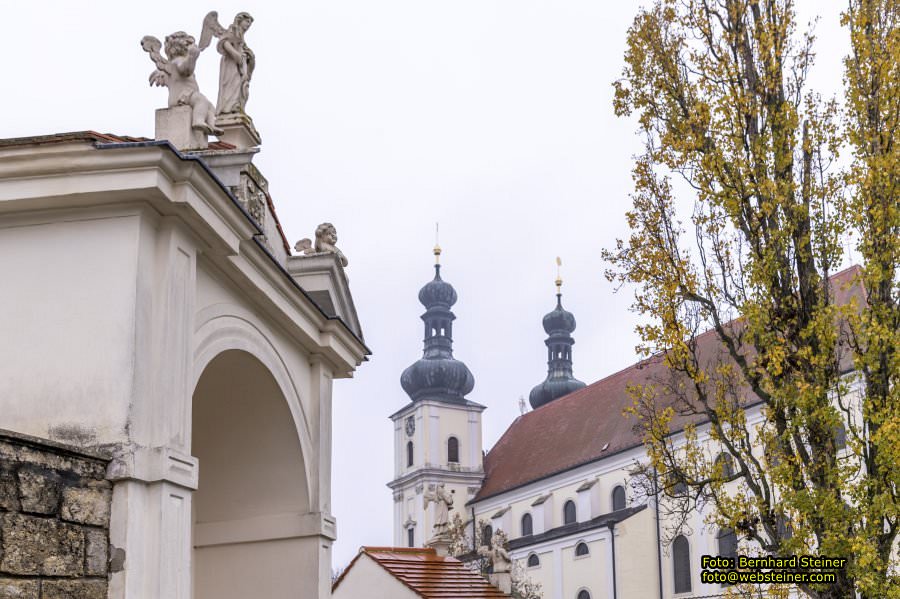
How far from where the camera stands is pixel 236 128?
859 cm

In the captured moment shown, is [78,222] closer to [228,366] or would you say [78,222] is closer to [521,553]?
[228,366]

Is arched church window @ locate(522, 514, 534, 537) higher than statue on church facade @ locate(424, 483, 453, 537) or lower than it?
higher

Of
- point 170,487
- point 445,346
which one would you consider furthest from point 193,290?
point 445,346

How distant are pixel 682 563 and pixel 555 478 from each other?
10.8 meters

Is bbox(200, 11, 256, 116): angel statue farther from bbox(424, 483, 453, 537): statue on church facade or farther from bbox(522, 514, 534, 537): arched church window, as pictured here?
bbox(522, 514, 534, 537): arched church window

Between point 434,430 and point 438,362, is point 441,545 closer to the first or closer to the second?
point 434,430

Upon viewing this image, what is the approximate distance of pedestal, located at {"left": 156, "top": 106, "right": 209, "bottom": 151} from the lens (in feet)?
23.3

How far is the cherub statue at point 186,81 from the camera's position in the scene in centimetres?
710

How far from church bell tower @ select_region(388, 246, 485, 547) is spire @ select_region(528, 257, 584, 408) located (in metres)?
5.33

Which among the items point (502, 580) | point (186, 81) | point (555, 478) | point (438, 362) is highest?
point (438, 362)

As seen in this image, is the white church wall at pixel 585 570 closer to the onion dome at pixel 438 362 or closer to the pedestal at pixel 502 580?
the onion dome at pixel 438 362

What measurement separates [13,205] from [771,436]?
5.92 meters

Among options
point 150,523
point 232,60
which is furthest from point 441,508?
point 150,523

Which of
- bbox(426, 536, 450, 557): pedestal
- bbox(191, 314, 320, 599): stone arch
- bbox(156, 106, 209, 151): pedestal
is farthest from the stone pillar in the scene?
bbox(426, 536, 450, 557): pedestal
